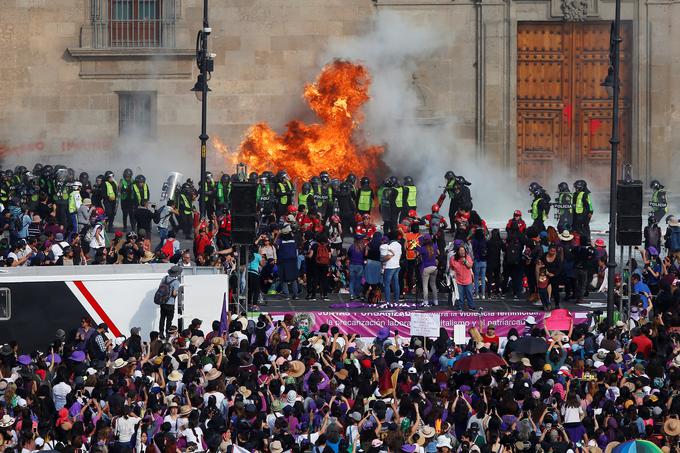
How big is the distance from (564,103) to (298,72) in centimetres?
617

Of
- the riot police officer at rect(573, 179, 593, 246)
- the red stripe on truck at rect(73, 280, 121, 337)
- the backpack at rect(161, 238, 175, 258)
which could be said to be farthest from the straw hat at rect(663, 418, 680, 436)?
the riot police officer at rect(573, 179, 593, 246)

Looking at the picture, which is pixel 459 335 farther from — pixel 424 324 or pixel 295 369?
pixel 295 369

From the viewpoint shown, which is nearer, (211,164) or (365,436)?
(365,436)

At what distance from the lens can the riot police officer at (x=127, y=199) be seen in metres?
35.6

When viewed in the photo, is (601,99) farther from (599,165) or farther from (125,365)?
(125,365)

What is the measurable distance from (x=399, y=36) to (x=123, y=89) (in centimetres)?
652

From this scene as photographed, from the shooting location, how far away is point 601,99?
41.3 m

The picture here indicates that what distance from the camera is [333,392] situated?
20.3 m

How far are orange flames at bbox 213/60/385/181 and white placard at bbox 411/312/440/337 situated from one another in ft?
51.8

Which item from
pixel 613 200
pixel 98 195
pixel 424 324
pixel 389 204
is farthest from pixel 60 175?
pixel 424 324

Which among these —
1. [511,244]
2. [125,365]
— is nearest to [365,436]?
[125,365]

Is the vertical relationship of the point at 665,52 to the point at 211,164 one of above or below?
above

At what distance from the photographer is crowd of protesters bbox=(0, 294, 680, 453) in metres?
18.5

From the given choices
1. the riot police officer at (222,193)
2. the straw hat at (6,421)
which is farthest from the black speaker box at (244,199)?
the riot police officer at (222,193)
